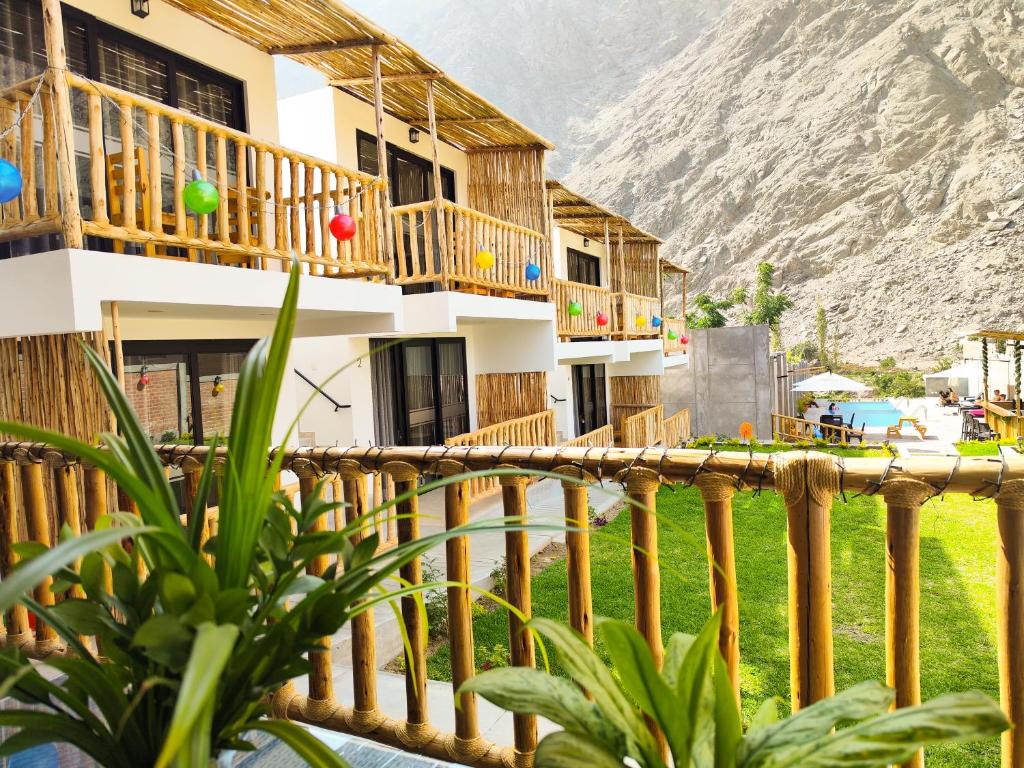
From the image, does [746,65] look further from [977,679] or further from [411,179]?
[977,679]

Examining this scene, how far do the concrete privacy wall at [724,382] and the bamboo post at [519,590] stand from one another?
19396mm

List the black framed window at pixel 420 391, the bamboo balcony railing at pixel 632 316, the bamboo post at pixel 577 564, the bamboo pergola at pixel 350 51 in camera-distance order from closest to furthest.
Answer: the bamboo post at pixel 577 564
the bamboo pergola at pixel 350 51
the black framed window at pixel 420 391
the bamboo balcony railing at pixel 632 316

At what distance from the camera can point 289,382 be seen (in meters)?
7.73

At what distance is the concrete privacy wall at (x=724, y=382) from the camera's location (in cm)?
2048

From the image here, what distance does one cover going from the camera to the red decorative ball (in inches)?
215

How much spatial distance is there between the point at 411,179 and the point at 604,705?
9529 mm

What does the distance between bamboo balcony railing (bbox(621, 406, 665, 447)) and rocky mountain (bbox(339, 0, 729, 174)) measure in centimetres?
6557

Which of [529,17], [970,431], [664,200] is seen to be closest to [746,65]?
[664,200]

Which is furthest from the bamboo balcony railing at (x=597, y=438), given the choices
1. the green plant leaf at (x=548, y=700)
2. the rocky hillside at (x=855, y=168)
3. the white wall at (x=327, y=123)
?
the rocky hillside at (x=855, y=168)

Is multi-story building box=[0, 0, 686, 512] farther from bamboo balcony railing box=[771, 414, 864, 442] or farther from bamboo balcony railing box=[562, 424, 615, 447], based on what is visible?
bamboo balcony railing box=[771, 414, 864, 442]

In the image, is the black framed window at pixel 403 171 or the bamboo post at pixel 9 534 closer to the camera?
the bamboo post at pixel 9 534

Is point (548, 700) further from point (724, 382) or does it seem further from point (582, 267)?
point (724, 382)

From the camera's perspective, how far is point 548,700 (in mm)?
1023

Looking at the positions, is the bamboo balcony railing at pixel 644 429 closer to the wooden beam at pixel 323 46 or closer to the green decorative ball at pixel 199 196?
the wooden beam at pixel 323 46
